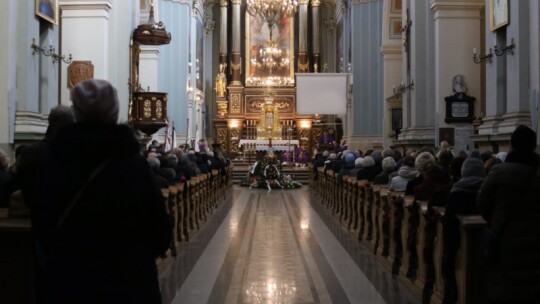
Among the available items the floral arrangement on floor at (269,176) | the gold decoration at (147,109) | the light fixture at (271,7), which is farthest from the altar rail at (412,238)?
the light fixture at (271,7)

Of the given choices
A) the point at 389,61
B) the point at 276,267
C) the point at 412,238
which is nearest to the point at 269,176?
the point at 389,61

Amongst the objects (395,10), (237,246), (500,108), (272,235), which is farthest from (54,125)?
(395,10)

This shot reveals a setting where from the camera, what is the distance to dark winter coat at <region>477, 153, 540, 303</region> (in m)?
4.25

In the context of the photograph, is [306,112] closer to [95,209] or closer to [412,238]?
[412,238]

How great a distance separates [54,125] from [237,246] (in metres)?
5.93

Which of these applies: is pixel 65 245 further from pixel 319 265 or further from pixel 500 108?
pixel 500 108

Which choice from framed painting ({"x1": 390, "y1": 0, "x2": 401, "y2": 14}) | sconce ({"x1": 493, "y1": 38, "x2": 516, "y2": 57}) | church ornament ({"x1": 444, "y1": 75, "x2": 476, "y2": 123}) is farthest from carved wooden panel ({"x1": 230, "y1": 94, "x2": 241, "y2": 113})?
sconce ({"x1": 493, "y1": 38, "x2": 516, "y2": 57})

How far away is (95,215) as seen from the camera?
2.41 m

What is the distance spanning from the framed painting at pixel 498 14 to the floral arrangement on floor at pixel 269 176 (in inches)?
434

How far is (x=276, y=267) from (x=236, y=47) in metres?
24.4

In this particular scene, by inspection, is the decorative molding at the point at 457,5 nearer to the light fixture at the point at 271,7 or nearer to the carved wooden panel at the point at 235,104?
the light fixture at the point at 271,7

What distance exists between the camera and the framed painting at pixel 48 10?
34.5 ft

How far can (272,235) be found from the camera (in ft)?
34.5

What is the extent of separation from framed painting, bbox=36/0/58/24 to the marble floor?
417 centimetres
